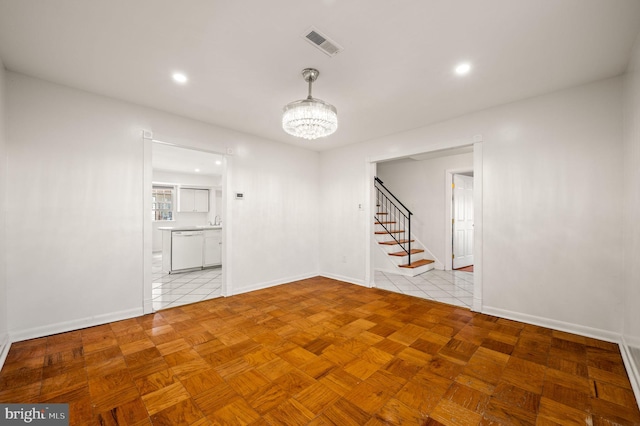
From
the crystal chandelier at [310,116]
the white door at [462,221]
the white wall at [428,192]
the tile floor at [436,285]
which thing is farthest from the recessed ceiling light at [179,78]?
the white door at [462,221]

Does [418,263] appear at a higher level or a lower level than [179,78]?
lower

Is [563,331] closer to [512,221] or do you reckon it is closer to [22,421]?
[512,221]

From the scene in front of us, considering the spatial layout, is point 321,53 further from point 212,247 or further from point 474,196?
point 212,247

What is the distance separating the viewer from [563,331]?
110 inches

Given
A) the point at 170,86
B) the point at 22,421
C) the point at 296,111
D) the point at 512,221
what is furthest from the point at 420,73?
the point at 22,421

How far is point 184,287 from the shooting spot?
4.48 metres

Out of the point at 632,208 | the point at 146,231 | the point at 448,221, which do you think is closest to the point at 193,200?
the point at 146,231

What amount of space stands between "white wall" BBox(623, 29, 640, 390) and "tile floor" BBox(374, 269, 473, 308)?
154 centimetres

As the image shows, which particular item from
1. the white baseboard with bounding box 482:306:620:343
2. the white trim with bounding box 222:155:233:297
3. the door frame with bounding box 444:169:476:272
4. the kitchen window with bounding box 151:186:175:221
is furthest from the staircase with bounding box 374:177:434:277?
the kitchen window with bounding box 151:186:175:221

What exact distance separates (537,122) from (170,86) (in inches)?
157

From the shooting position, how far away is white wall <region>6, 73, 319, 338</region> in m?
2.57

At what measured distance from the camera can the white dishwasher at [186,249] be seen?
545cm

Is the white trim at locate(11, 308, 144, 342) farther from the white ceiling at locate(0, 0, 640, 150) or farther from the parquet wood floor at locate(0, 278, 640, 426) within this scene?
the white ceiling at locate(0, 0, 640, 150)

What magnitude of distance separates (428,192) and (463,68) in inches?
158
